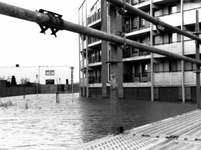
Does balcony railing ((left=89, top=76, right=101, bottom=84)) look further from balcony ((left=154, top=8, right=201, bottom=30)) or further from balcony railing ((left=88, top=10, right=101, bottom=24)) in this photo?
balcony ((left=154, top=8, right=201, bottom=30))

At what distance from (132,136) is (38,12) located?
9.26ft

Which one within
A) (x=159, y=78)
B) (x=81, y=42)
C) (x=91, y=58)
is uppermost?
(x=81, y=42)

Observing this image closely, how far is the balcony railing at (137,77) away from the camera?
2917cm

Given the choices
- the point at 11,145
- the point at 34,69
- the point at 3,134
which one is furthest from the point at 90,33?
the point at 34,69

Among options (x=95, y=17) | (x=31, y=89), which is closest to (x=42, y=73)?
(x=31, y=89)

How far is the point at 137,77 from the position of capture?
31.0 metres

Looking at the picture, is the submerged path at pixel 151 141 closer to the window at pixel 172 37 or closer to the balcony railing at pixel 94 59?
the window at pixel 172 37

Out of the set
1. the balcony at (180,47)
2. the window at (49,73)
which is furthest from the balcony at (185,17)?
the window at (49,73)

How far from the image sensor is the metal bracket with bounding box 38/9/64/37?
329 cm

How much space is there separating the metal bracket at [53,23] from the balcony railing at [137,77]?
25755 mm

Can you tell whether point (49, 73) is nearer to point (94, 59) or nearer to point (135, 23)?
point (94, 59)

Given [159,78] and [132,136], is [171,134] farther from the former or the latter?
[159,78]

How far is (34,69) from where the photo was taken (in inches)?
3841

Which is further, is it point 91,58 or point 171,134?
point 91,58
